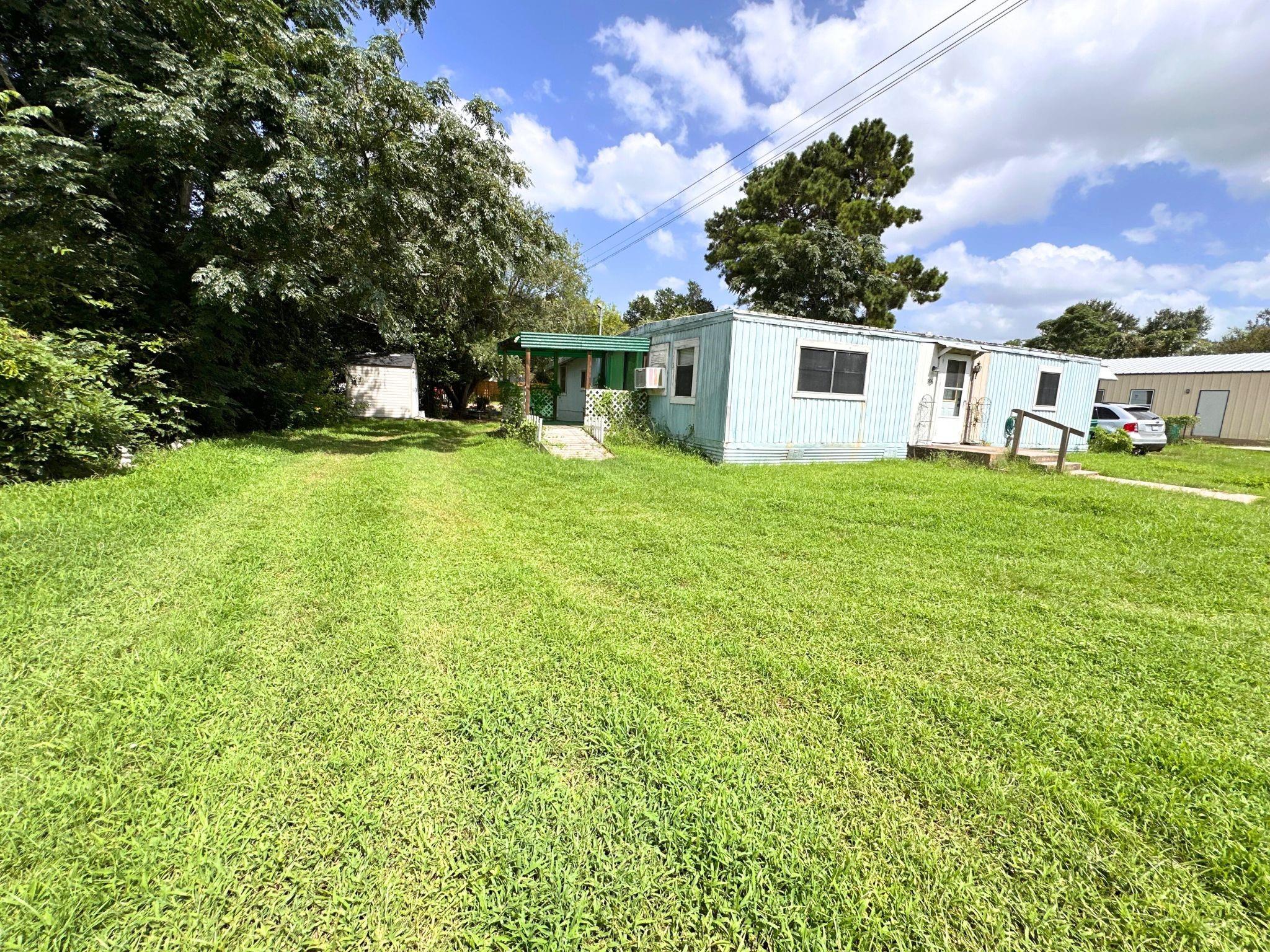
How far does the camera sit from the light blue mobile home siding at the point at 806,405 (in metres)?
8.85

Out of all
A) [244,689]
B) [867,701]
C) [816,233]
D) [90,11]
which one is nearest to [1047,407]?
[816,233]

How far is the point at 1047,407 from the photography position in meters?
12.1

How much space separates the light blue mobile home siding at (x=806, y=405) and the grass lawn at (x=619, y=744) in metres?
4.75

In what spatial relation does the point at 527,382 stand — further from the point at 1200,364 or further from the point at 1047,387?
the point at 1200,364

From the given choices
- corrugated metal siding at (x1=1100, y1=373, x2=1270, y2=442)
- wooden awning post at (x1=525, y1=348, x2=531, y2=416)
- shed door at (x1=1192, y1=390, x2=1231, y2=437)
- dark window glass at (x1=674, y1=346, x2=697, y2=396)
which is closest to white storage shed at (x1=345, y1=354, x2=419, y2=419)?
wooden awning post at (x1=525, y1=348, x2=531, y2=416)

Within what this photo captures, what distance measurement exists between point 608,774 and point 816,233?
22039 millimetres

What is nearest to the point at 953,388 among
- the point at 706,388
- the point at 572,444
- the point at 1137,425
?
the point at 706,388

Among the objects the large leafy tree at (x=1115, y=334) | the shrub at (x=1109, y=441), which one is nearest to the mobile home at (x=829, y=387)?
the shrub at (x=1109, y=441)

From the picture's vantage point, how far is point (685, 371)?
10320 mm

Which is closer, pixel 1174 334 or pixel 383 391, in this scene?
pixel 383 391

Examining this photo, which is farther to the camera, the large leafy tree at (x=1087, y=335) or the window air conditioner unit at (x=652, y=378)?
the large leafy tree at (x=1087, y=335)

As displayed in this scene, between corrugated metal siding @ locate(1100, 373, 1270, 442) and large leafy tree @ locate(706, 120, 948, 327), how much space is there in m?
8.86

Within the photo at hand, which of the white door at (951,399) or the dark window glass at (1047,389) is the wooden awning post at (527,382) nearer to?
the white door at (951,399)

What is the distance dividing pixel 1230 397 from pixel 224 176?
2955 centimetres
